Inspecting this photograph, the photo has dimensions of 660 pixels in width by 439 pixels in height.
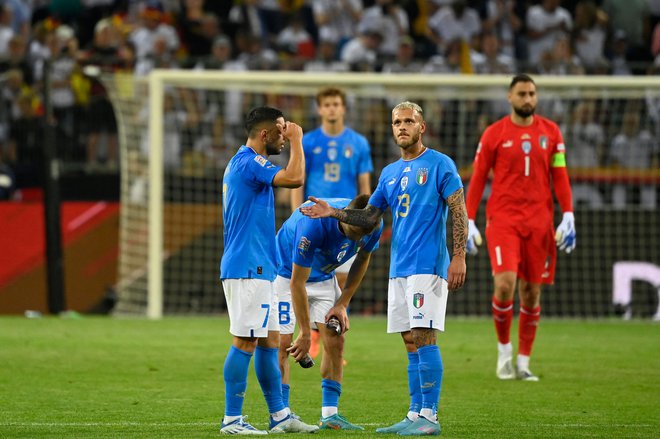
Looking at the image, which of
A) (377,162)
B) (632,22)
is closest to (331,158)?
(377,162)

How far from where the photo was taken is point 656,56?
2136 cm

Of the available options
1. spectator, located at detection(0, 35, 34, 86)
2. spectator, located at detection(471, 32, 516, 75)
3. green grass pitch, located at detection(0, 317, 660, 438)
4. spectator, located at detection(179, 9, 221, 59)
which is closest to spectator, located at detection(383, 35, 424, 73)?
spectator, located at detection(471, 32, 516, 75)

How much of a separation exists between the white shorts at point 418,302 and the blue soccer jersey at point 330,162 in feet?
15.5

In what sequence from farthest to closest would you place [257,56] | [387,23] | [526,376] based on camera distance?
1. [387,23]
2. [257,56]
3. [526,376]

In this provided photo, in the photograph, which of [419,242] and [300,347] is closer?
[300,347]

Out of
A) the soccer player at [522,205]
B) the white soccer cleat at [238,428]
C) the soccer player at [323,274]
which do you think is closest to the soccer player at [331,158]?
the soccer player at [522,205]

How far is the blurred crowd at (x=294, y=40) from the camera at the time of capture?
63.1ft

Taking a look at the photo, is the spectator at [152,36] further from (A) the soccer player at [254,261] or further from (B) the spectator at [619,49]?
(A) the soccer player at [254,261]

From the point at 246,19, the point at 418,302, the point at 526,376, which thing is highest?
the point at 246,19

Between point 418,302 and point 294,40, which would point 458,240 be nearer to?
point 418,302

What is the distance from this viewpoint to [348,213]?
7.64 m

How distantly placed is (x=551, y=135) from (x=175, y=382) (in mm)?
4039

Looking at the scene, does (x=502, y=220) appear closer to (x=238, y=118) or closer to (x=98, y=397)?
(x=98, y=397)

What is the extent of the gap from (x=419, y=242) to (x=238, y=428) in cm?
163
